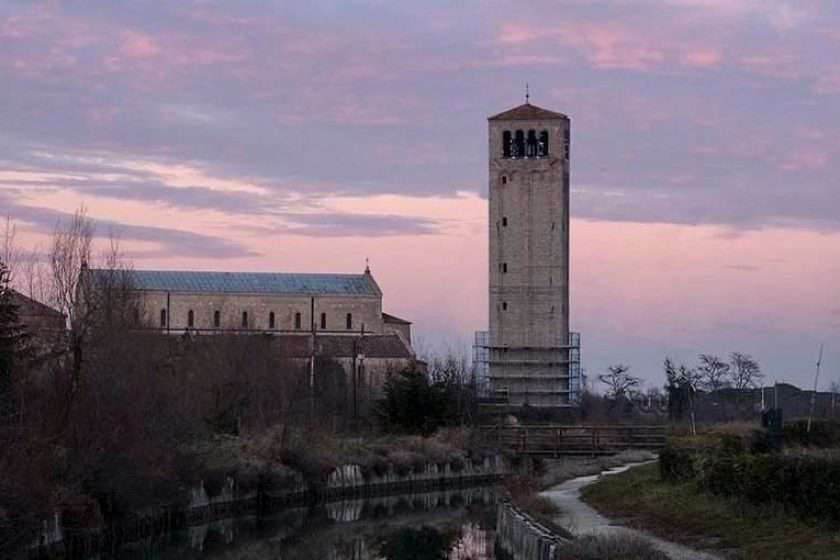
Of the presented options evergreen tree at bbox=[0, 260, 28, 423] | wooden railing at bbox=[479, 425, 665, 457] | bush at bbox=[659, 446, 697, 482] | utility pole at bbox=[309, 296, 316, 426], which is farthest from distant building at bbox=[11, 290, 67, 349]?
wooden railing at bbox=[479, 425, 665, 457]

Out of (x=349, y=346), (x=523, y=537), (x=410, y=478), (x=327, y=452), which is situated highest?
(x=349, y=346)

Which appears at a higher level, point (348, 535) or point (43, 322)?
point (43, 322)

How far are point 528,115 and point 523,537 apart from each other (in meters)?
68.7

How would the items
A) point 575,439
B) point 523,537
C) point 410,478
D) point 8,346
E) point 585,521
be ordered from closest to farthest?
point 523,537, point 585,521, point 8,346, point 410,478, point 575,439

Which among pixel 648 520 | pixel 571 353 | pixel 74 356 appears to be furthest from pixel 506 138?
pixel 648 520

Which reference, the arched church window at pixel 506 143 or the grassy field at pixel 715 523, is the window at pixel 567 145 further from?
the grassy field at pixel 715 523

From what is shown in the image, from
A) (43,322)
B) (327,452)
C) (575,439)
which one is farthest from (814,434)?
(575,439)

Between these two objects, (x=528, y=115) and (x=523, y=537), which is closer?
(x=523, y=537)

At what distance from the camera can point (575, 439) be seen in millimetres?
63250

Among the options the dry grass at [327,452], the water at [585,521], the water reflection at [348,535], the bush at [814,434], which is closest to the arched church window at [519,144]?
the dry grass at [327,452]

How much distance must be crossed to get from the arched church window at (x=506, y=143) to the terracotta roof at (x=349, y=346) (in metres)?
12.2

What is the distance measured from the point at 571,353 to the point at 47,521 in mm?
64320

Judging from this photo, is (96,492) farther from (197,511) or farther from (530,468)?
(530,468)

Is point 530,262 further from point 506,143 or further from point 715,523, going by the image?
point 715,523
